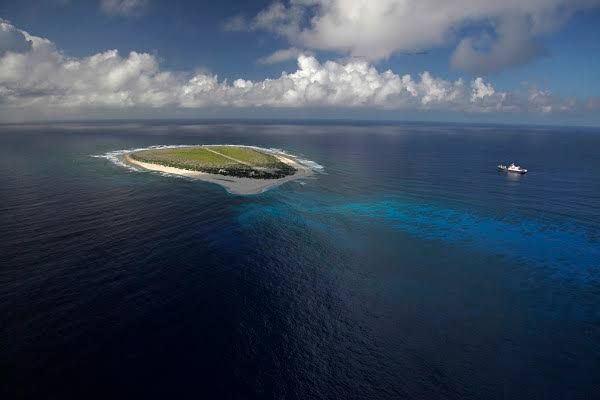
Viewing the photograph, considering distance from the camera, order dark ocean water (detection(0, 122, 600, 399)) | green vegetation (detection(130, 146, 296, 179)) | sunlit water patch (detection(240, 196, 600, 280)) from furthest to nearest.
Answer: green vegetation (detection(130, 146, 296, 179))
sunlit water patch (detection(240, 196, 600, 280))
dark ocean water (detection(0, 122, 600, 399))

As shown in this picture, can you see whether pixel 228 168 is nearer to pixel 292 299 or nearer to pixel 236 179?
pixel 236 179

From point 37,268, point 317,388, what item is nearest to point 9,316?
point 37,268

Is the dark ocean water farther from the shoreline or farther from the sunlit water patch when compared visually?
the shoreline

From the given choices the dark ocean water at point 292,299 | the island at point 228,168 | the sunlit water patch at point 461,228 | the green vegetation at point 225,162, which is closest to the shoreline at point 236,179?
the island at point 228,168

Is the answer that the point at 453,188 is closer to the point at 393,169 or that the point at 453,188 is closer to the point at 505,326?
the point at 393,169

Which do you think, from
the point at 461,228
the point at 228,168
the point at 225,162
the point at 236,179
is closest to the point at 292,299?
the point at 461,228

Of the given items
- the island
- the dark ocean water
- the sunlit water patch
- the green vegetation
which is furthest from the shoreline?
the sunlit water patch
